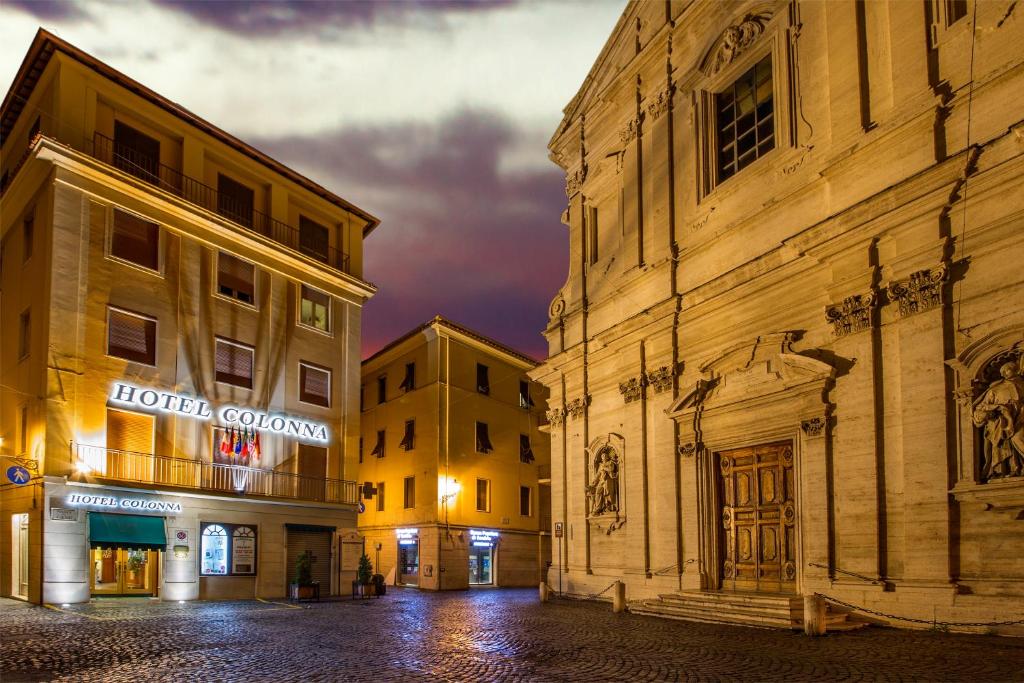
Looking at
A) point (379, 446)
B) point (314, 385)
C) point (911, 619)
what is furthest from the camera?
point (379, 446)

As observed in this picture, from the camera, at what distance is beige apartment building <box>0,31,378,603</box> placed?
2214 centimetres

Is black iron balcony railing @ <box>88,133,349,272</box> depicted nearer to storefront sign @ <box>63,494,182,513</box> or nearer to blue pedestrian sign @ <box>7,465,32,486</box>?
blue pedestrian sign @ <box>7,465,32,486</box>

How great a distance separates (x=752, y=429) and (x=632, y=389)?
462 centimetres

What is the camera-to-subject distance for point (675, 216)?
826 inches

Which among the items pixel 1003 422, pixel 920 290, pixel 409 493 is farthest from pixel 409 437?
pixel 1003 422

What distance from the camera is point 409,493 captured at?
38406 millimetres

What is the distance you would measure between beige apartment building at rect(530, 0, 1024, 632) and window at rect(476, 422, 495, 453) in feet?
48.6

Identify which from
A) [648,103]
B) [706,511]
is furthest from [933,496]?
[648,103]

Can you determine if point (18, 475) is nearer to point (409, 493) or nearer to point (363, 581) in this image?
point (363, 581)

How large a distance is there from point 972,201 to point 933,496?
4862mm

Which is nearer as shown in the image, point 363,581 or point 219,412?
point 219,412

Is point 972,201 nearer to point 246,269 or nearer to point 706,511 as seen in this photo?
point 706,511

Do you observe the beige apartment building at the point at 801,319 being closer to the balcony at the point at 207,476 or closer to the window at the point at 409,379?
the balcony at the point at 207,476

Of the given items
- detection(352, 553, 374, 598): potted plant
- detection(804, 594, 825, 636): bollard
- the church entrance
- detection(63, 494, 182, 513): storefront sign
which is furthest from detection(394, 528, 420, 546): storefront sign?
detection(804, 594, 825, 636): bollard
